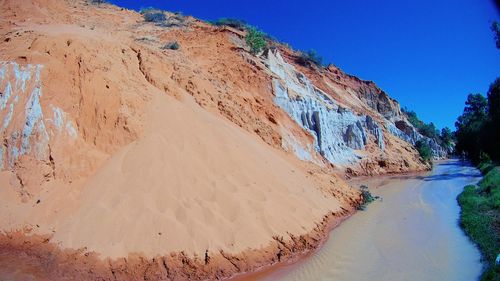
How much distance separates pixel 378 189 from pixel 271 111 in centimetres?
670

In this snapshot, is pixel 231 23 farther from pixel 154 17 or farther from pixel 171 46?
pixel 171 46

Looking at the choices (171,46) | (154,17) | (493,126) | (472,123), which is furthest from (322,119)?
(472,123)

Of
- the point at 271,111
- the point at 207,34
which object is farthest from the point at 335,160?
the point at 207,34

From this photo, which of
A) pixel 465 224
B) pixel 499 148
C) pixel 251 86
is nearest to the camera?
pixel 465 224

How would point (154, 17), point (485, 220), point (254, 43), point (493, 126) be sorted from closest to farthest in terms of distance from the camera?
point (485, 220) < point (254, 43) < point (154, 17) < point (493, 126)

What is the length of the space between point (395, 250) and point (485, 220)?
4.13 meters

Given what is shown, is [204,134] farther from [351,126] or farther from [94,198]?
[351,126]

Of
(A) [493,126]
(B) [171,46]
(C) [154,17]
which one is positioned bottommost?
(A) [493,126]

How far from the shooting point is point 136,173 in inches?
358

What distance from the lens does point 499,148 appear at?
3130cm

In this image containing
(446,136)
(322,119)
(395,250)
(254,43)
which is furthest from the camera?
(446,136)

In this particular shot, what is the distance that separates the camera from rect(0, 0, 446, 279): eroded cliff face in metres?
7.34

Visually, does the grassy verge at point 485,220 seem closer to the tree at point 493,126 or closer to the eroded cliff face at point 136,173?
the eroded cliff face at point 136,173

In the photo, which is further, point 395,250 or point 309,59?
point 309,59
